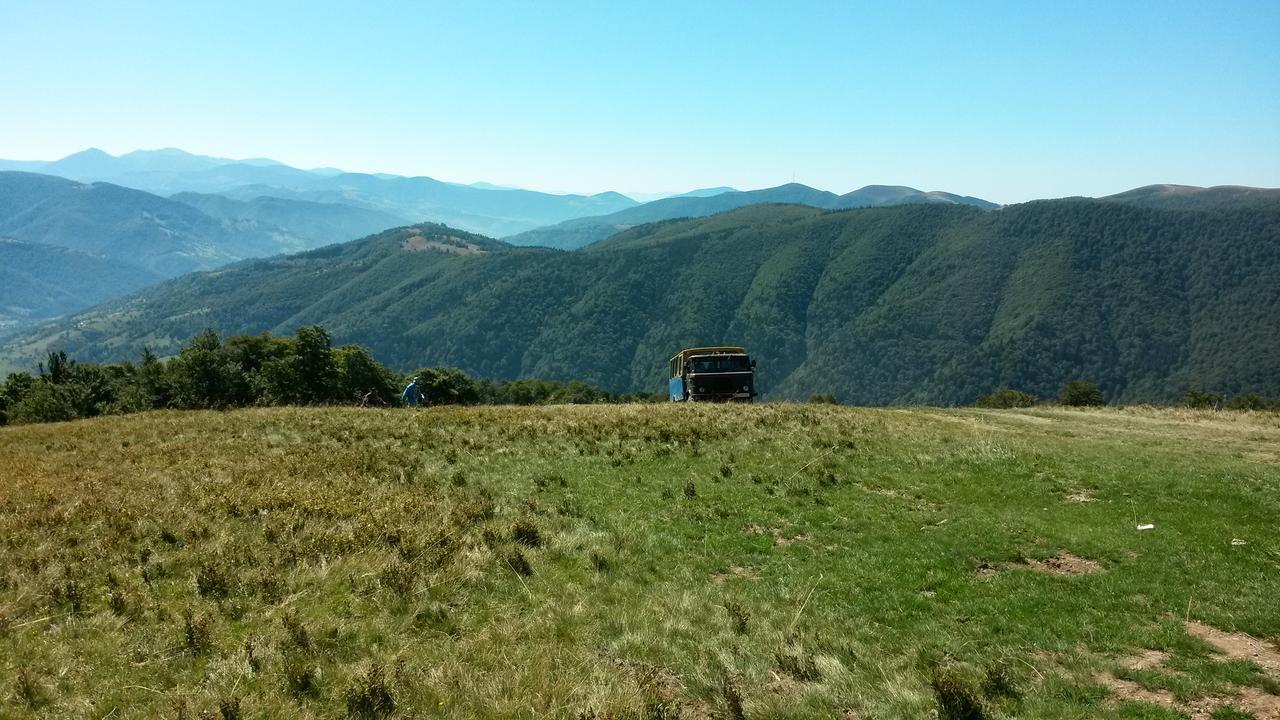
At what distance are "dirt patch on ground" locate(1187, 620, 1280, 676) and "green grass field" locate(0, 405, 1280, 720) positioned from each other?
Result: 50mm

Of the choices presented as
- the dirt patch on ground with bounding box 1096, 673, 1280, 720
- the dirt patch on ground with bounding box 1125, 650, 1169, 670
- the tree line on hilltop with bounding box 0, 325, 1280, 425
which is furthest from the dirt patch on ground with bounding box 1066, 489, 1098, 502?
the tree line on hilltop with bounding box 0, 325, 1280, 425

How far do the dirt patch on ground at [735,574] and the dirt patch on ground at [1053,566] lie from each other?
11.5ft

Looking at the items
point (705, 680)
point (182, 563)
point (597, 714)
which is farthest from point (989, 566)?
point (182, 563)

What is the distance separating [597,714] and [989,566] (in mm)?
7641

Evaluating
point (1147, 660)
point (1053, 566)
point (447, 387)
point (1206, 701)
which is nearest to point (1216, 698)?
point (1206, 701)

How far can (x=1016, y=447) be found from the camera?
1880cm

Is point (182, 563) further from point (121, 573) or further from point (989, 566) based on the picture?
point (989, 566)

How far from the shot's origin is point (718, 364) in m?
31.5

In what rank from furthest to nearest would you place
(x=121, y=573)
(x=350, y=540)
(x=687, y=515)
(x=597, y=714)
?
(x=687, y=515) < (x=350, y=540) < (x=121, y=573) < (x=597, y=714)

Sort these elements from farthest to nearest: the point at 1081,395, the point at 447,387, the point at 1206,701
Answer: the point at 1081,395 → the point at 447,387 → the point at 1206,701

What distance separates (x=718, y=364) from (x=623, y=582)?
22.6 m

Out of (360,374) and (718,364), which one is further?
(360,374)

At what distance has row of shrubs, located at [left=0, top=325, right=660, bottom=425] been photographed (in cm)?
4609

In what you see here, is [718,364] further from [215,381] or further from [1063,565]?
[215,381]
